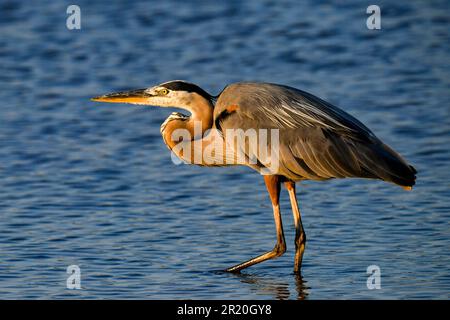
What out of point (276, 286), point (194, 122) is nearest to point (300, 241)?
point (276, 286)

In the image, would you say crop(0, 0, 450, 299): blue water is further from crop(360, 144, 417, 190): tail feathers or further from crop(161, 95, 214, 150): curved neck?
crop(161, 95, 214, 150): curved neck

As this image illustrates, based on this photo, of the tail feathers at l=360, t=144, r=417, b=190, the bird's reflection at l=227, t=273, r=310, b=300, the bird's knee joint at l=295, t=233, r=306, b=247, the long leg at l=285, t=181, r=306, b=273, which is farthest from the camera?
the bird's knee joint at l=295, t=233, r=306, b=247

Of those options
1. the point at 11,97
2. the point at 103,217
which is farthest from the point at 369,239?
the point at 11,97

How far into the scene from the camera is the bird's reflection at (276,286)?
27.1 ft

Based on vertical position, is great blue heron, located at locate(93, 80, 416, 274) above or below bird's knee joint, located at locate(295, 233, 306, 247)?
above

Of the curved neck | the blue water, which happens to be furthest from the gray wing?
the blue water

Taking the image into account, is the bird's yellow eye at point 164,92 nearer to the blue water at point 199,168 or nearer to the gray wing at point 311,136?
the gray wing at point 311,136

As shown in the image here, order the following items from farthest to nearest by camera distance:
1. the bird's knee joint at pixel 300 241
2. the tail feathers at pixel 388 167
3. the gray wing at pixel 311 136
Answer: the bird's knee joint at pixel 300 241, the gray wing at pixel 311 136, the tail feathers at pixel 388 167

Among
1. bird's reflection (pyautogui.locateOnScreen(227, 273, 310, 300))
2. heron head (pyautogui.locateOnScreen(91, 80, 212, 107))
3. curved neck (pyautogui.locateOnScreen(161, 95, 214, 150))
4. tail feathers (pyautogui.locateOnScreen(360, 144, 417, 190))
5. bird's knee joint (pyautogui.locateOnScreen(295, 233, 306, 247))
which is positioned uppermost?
heron head (pyautogui.locateOnScreen(91, 80, 212, 107))

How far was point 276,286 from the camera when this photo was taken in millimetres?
8586

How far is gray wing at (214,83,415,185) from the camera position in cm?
871

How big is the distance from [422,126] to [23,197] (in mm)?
5262

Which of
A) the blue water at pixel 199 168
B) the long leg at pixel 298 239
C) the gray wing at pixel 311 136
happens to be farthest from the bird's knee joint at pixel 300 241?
the gray wing at pixel 311 136

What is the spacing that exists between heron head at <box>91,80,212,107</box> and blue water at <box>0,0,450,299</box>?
1.27 meters
